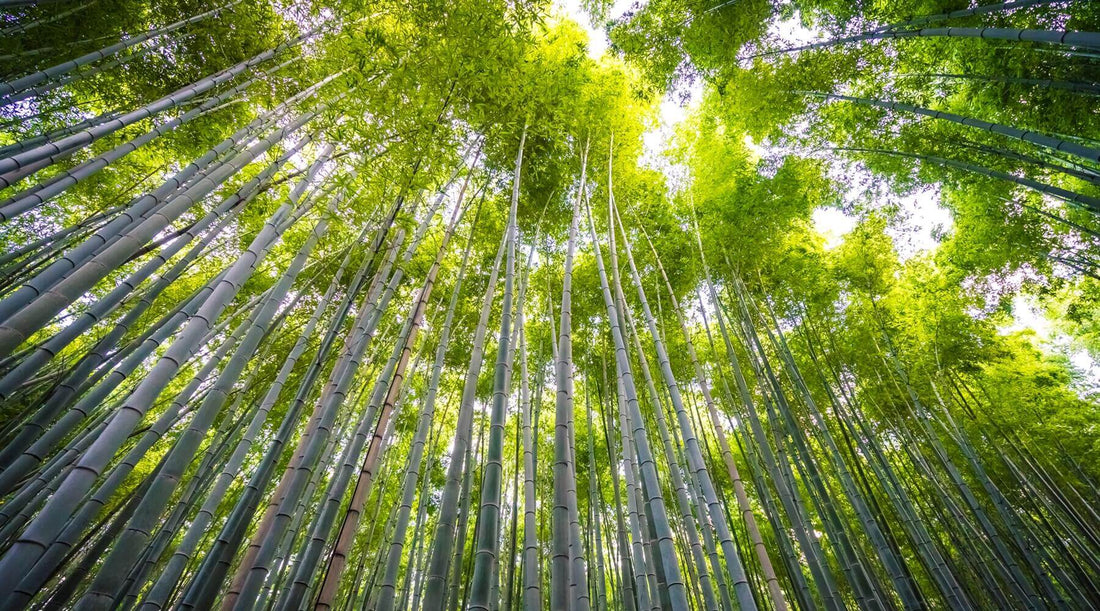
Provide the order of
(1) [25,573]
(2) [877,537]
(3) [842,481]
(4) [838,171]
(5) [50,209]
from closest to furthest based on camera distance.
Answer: (1) [25,573]
(2) [877,537]
(3) [842,481]
(5) [50,209]
(4) [838,171]

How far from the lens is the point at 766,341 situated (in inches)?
242

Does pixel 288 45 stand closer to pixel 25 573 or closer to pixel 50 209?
pixel 50 209

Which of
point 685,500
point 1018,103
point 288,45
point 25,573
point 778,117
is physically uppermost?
point 778,117

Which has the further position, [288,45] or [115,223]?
[288,45]

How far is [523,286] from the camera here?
2.86 metres

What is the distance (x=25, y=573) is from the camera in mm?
1132

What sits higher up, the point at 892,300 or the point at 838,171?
the point at 838,171

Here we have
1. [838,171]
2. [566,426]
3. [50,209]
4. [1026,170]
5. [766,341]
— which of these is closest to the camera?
[566,426]

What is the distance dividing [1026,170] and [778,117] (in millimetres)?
2193

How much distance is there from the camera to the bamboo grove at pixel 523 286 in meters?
1.88

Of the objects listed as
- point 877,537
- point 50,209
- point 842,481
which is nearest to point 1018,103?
point 842,481

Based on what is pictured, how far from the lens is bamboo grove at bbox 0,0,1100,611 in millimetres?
1884

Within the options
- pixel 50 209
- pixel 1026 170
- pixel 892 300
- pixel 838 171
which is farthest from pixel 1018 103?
pixel 50 209

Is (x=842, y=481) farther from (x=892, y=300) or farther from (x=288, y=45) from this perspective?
(x=288, y=45)
